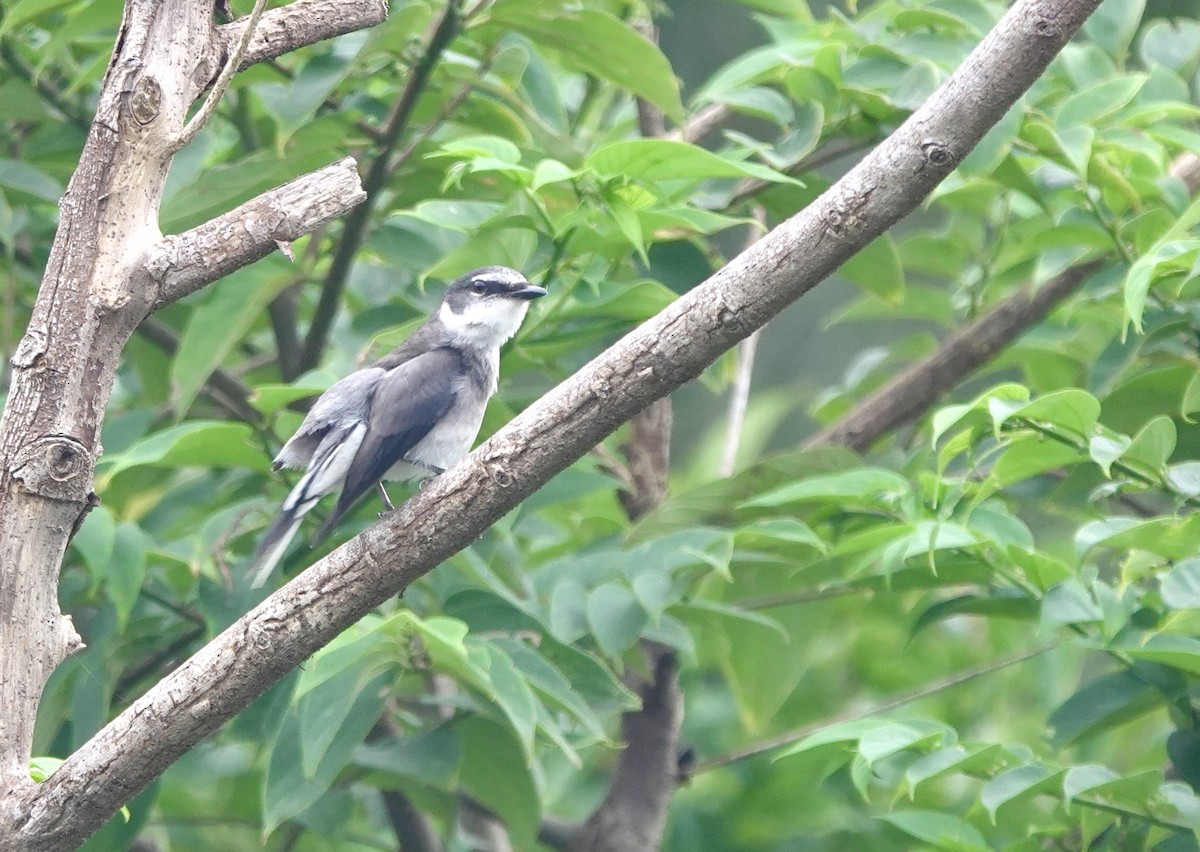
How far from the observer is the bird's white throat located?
338 cm

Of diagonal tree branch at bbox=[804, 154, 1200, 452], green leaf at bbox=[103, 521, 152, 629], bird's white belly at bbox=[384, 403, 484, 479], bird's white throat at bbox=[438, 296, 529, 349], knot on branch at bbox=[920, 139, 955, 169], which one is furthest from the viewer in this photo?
diagonal tree branch at bbox=[804, 154, 1200, 452]

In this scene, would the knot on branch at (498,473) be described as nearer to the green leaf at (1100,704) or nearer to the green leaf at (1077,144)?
the green leaf at (1100,704)

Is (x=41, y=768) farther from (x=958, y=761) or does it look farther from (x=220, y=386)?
(x=958, y=761)

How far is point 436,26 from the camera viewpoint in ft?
11.0

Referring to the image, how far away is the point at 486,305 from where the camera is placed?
3359mm

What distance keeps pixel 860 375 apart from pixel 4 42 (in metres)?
2.69

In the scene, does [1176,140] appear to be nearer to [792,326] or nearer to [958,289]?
[958,289]

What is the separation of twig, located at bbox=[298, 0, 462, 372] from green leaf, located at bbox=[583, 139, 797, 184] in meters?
0.64

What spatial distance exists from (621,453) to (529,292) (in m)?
1.07

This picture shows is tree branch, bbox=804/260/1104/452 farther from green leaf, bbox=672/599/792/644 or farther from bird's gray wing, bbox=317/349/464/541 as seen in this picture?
bird's gray wing, bbox=317/349/464/541

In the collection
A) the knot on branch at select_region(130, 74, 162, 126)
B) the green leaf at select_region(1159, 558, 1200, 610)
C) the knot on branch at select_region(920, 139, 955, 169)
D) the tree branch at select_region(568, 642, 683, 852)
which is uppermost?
the knot on branch at select_region(920, 139, 955, 169)

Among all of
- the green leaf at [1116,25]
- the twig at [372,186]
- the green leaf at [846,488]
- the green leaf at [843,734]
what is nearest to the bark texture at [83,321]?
the twig at [372,186]

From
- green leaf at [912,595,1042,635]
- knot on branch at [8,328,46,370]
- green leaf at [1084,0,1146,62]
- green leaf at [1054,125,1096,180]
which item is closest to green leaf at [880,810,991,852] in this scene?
green leaf at [912,595,1042,635]

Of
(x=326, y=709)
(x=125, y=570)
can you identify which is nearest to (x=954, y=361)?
(x=326, y=709)
